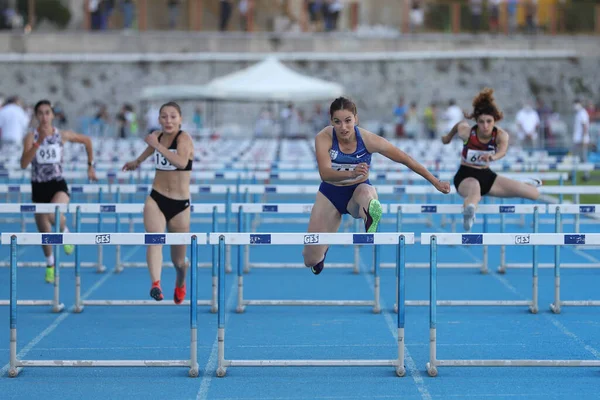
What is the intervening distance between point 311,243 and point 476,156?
4147 mm

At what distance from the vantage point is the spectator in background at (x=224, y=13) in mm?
42438

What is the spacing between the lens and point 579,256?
1421cm

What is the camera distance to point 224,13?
4278 centimetres

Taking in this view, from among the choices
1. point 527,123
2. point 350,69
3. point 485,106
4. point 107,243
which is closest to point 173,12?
point 350,69

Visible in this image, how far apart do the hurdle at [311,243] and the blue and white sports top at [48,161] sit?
4.40 m

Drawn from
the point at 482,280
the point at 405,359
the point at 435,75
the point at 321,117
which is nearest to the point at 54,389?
the point at 405,359

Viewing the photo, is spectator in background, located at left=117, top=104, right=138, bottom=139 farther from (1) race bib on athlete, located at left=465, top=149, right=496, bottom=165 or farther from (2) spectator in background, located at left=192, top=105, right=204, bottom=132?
(1) race bib on athlete, located at left=465, top=149, right=496, bottom=165

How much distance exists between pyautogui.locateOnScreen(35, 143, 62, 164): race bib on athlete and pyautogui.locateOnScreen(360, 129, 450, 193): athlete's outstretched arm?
411cm

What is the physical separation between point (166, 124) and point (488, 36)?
36693 millimetres

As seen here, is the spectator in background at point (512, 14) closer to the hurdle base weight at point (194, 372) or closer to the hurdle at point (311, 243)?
the hurdle at point (311, 243)

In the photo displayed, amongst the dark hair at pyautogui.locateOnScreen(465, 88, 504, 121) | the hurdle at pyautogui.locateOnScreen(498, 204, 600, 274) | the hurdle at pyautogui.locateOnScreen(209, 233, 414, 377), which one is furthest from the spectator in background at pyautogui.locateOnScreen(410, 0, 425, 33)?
the hurdle at pyautogui.locateOnScreen(209, 233, 414, 377)

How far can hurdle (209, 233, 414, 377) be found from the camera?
24.4 feet

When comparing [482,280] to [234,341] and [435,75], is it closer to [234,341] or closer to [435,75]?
[234,341]

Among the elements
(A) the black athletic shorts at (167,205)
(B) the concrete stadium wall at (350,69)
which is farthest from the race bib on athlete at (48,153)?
(B) the concrete stadium wall at (350,69)
